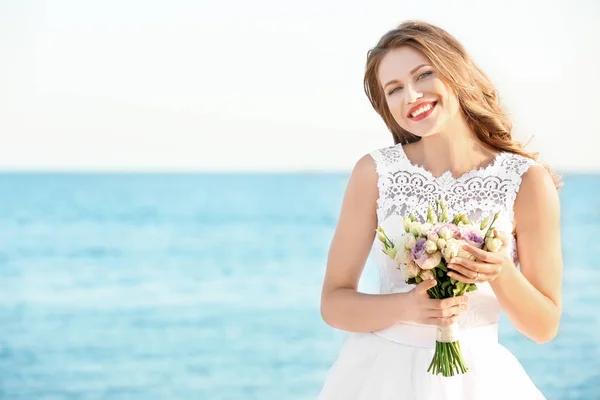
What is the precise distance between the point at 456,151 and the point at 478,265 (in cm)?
61

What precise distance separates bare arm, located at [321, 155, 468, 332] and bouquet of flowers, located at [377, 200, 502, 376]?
0.64 feet

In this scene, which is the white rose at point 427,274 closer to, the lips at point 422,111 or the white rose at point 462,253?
the white rose at point 462,253

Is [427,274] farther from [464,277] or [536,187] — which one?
[536,187]

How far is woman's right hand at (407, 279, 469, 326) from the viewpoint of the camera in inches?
106

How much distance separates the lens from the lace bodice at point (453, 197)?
3.00 m

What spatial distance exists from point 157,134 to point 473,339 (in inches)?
1323

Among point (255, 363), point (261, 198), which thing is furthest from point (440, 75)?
point (261, 198)

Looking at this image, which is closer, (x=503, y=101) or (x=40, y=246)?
(x=503, y=101)

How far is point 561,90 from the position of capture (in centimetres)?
3034

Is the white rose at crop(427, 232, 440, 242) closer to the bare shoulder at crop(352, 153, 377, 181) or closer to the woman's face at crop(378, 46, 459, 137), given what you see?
the woman's face at crop(378, 46, 459, 137)

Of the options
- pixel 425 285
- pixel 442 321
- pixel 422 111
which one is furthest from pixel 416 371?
pixel 422 111

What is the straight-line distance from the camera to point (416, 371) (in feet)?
9.55

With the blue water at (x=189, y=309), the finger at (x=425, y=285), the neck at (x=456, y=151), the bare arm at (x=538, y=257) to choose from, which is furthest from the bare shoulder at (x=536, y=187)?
the blue water at (x=189, y=309)

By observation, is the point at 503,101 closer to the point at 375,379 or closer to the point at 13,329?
the point at 375,379
